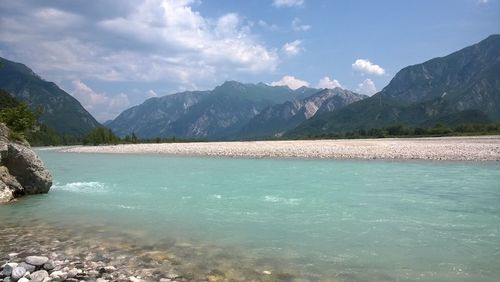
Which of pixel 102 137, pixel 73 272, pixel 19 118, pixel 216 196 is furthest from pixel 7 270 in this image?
pixel 102 137

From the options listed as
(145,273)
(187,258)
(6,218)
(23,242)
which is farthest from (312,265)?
(6,218)

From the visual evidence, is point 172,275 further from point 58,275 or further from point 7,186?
point 7,186

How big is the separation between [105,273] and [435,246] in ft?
28.2

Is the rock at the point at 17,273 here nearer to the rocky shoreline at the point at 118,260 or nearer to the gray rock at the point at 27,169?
the rocky shoreline at the point at 118,260

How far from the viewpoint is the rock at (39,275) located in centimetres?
790

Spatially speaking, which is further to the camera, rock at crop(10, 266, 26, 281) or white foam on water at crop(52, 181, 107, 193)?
white foam on water at crop(52, 181, 107, 193)

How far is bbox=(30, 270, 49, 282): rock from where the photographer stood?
7.90 m

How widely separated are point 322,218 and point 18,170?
16127 mm

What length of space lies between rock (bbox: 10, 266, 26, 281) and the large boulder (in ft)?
42.0

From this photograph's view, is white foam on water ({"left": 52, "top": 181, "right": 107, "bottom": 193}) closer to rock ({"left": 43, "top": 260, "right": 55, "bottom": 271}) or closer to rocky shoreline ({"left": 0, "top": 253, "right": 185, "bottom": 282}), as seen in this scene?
rocky shoreline ({"left": 0, "top": 253, "right": 185, "bottom": 282})

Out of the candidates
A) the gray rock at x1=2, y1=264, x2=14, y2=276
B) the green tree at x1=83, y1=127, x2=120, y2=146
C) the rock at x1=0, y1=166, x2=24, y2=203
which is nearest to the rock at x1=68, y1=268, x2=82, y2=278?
the gray rock at x1=2, y1=264, x2=14, y2=276

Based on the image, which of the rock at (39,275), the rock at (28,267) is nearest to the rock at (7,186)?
the rock at (28,267)

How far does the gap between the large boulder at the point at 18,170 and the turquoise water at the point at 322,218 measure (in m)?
1.02

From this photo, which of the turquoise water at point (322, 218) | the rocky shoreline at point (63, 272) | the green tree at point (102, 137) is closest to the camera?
the rocky shoreline at point (63, 272)
